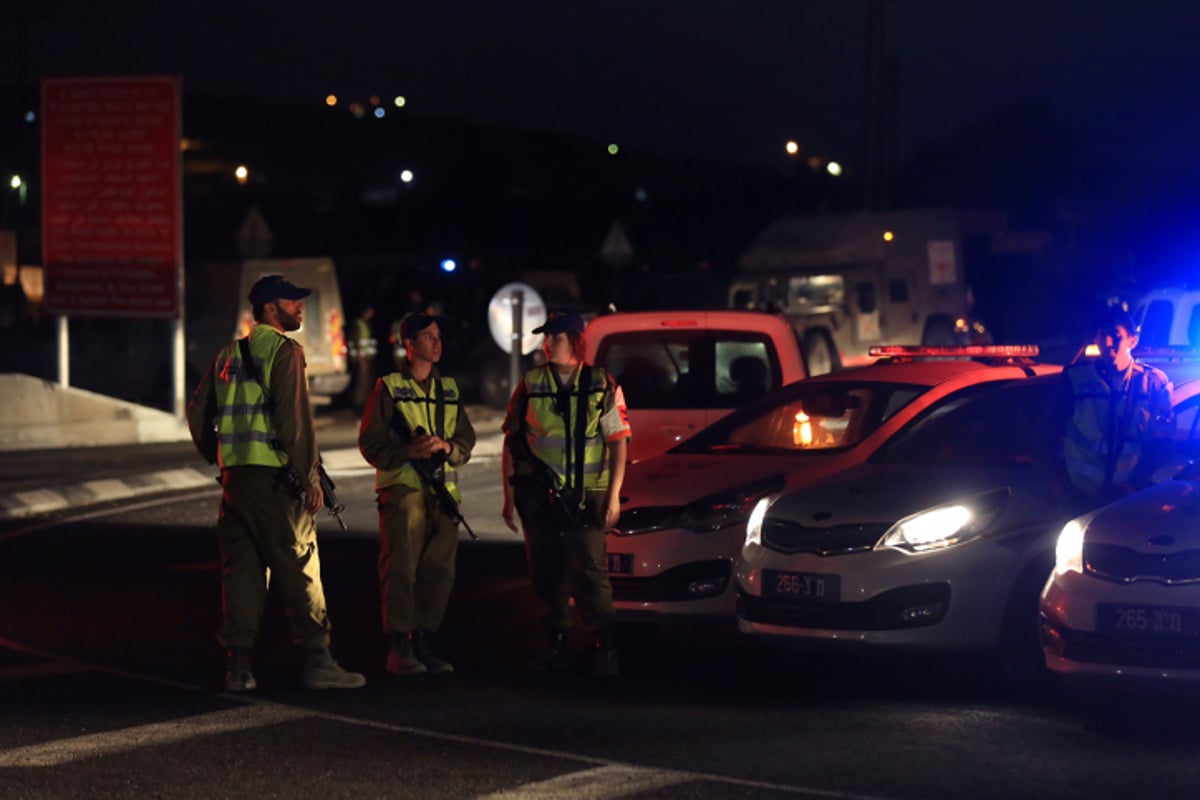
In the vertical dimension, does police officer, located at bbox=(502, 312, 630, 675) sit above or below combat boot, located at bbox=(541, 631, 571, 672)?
above

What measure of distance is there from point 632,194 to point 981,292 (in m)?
69.2

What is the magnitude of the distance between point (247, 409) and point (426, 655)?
1477 millimetres

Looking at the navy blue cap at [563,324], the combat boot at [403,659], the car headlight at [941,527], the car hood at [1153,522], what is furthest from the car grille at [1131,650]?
the combat boot at [403,659]

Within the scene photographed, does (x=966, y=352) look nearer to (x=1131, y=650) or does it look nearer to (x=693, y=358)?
(x=693, y=358)

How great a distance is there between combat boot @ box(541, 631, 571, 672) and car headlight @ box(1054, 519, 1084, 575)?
228cm

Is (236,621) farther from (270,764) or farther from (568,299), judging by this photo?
(568,299)

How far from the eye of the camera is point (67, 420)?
80.5 ft

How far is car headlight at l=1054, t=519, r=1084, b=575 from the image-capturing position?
26.6 feet

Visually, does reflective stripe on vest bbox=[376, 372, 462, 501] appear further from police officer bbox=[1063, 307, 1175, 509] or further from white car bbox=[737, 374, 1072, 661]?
police officer bbox=[1063, 307, 1175, 509]

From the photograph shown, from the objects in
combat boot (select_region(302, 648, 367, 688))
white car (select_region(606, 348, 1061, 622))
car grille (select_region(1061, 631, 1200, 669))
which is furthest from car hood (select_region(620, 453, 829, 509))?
car grille (select_region(1061, 631, 1200, 669))

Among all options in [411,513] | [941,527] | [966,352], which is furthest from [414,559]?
[966,352]

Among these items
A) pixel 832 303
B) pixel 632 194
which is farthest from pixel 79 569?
pixel 632 194

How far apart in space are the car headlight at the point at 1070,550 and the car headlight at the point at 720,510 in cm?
177

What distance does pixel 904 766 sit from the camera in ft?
23.6
